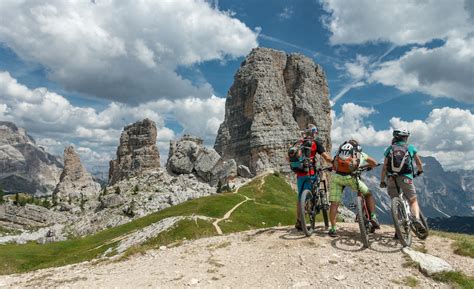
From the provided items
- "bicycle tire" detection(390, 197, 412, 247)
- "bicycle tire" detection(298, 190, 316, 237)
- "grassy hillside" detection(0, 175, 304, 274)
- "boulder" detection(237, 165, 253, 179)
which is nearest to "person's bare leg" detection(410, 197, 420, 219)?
"bicycle tire" detection(390, 197, 412, 247)

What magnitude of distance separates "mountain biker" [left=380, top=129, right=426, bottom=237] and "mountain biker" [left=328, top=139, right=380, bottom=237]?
2.17 feet

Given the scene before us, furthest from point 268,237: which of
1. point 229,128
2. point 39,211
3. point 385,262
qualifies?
point 39,211

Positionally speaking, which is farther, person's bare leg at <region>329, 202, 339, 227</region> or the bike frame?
person's bare leg at <region>329, 202, 339, 227</region>

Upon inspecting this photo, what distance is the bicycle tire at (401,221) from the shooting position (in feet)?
45.6

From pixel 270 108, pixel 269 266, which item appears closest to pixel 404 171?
pixel 269 266

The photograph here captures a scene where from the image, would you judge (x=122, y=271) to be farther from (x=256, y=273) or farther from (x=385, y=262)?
(x=385, y=262)

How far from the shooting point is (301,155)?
54.3 ft

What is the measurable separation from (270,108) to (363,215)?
11839 centimetres

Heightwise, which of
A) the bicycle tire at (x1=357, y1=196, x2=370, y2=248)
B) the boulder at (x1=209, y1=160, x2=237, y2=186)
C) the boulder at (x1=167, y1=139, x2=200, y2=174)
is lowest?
the bicycle tire at (x1=357, y1=196, x2=370, y2=248)

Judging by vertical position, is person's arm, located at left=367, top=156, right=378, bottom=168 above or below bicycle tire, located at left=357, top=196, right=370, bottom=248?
above

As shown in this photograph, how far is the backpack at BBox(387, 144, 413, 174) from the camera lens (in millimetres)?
14727

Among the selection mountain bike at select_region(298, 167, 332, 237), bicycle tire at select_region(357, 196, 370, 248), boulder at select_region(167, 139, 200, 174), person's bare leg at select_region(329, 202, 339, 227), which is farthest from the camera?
boulder at select_region(167, 139, 200, 174)

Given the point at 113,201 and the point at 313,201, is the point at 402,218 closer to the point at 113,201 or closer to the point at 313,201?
the point at 313,201

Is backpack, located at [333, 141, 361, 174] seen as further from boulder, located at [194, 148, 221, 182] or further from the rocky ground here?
boulder, located at [194, 148, 221, 182]
